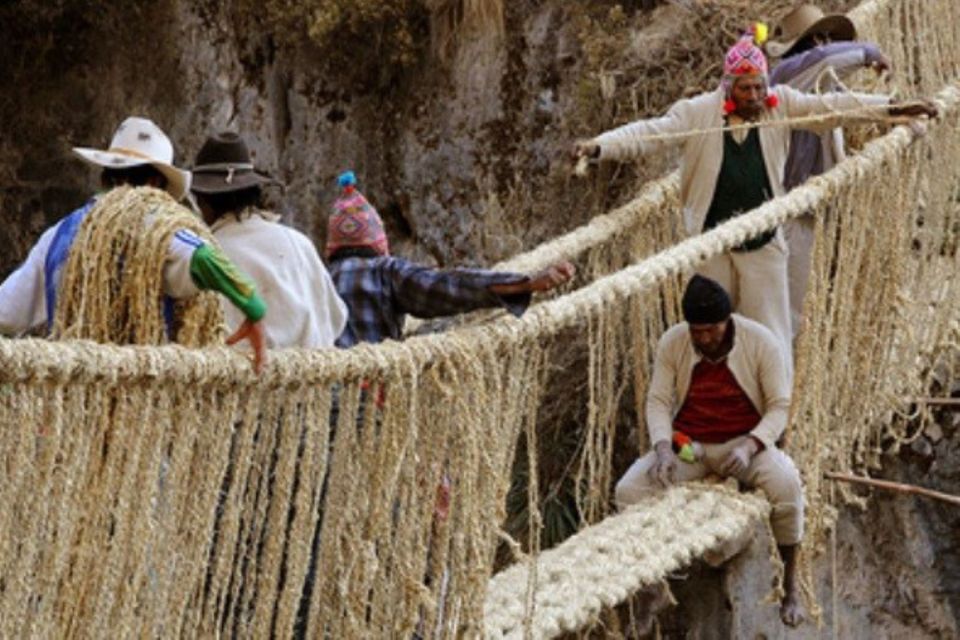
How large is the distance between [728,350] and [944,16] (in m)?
2.39

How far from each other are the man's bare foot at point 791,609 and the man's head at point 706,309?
73 cm

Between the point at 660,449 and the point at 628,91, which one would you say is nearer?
the point at 660,449

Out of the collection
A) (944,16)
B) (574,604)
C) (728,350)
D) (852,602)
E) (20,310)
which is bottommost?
(852,602)

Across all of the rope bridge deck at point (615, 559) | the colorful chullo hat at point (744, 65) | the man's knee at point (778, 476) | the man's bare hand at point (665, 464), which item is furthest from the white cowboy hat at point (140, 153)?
the colorful chullo hat at point (744, 65)

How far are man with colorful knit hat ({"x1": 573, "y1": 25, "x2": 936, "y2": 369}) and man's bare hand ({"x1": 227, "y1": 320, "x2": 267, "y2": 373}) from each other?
2.49 m

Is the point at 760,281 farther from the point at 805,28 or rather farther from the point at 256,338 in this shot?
the point at 256,338

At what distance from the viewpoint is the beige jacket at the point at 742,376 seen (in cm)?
525

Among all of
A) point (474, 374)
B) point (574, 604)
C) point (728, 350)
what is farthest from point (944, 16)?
point (474, 374)

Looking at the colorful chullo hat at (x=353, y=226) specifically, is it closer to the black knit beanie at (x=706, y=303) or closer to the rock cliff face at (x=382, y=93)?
the black knit beanie at (x=706, y=303)

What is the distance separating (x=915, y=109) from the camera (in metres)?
→ 5.71

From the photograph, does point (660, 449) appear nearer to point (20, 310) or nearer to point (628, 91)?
point (20, 310)

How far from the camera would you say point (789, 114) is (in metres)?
5.68

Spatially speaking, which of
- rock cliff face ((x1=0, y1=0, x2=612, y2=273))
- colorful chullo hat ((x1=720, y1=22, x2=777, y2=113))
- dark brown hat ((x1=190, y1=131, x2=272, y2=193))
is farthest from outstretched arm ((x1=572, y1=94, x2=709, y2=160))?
rock cliff face ((x1=0, y1=0, x2=612, y2=273))

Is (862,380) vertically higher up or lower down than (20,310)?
lower down
